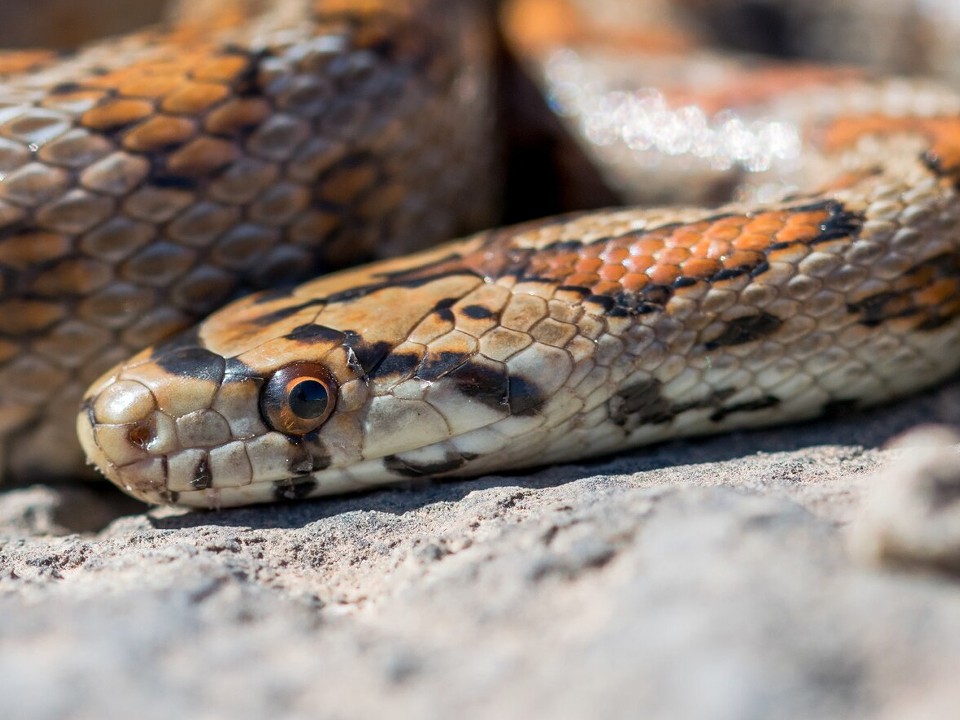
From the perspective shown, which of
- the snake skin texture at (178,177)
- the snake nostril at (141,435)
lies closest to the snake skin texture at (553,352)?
the snake nostril at (141,435)

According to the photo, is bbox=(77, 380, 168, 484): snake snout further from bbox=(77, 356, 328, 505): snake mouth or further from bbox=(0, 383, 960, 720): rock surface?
bbox=(0, 383, 960, 720): rock surface

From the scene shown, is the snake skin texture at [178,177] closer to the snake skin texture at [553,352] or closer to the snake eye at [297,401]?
the snake skin texture at [553,352]

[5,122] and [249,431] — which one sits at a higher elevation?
[5,122]

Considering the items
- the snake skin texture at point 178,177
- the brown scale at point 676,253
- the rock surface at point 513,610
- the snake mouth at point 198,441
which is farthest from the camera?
the snake skin texture at point 178,177

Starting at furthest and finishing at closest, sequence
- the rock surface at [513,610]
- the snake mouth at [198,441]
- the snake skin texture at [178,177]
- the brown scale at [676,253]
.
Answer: the snake skin texture at [178,177], the brown scale at [676,253], the snake mouth at [198,441], the rock surface at [513,610]

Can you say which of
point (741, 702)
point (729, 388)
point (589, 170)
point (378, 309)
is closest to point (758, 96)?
point (589, 170)

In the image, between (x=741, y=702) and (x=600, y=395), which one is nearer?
(x=741, y=702)

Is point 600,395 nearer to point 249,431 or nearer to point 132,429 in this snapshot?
point 249,431
